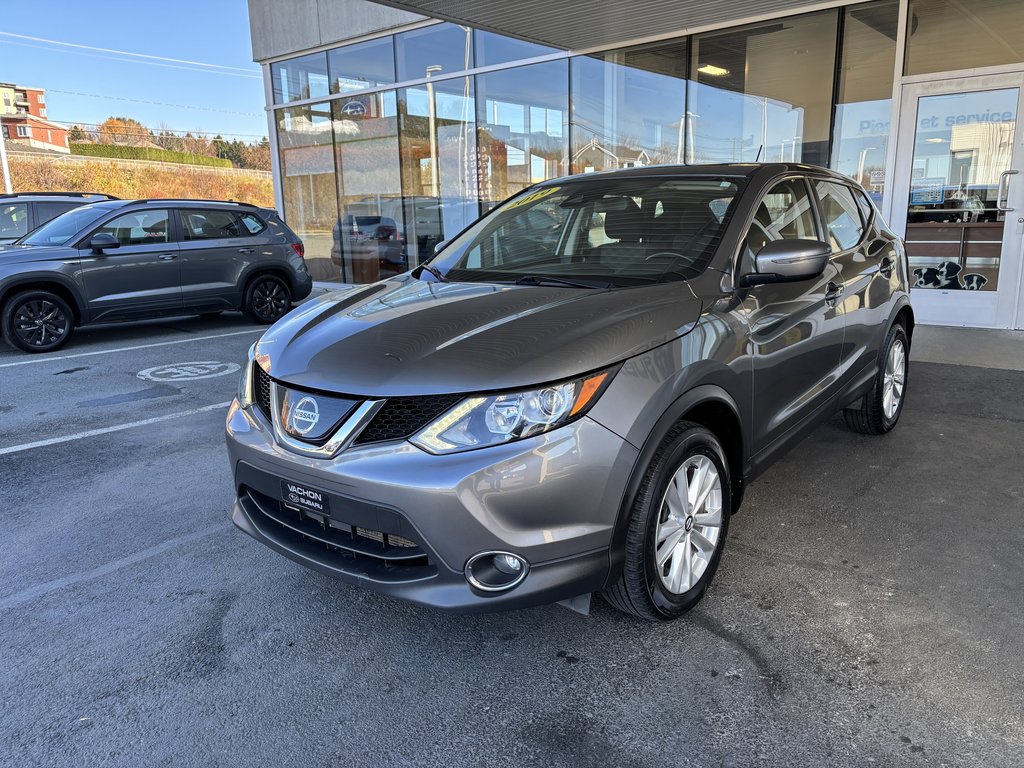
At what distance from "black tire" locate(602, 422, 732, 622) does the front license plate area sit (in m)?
0.98

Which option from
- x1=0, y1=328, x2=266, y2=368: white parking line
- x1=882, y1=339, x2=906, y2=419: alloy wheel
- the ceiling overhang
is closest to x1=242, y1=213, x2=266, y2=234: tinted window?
x1=0, y1=328, x2=266, y2=368: white parking line

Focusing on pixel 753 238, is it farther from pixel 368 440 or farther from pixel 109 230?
pixel 109 230

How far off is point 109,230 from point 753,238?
26.4 ft

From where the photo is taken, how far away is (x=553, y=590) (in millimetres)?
2211

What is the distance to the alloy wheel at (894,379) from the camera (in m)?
4.57

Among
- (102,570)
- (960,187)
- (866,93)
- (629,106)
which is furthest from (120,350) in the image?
(960,187)

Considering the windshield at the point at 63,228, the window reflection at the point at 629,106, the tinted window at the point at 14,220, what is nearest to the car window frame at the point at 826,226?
the window reflection at the point at 629,106

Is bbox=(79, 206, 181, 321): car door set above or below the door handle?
below

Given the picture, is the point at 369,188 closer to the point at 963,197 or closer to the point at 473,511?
the point at 963,197

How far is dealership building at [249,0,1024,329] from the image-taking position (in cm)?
808

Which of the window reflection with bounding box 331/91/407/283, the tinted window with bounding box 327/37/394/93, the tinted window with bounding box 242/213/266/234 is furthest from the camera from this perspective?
the window reflection with bounding box 331/91/407/283

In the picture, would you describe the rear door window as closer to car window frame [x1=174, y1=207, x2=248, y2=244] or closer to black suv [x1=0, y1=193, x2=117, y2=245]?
car window frame [x1=174, y1=207, x2=248, y2=244]

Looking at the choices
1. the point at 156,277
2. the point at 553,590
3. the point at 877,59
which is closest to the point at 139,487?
the point at 553,590

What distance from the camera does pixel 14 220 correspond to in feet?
32.7
